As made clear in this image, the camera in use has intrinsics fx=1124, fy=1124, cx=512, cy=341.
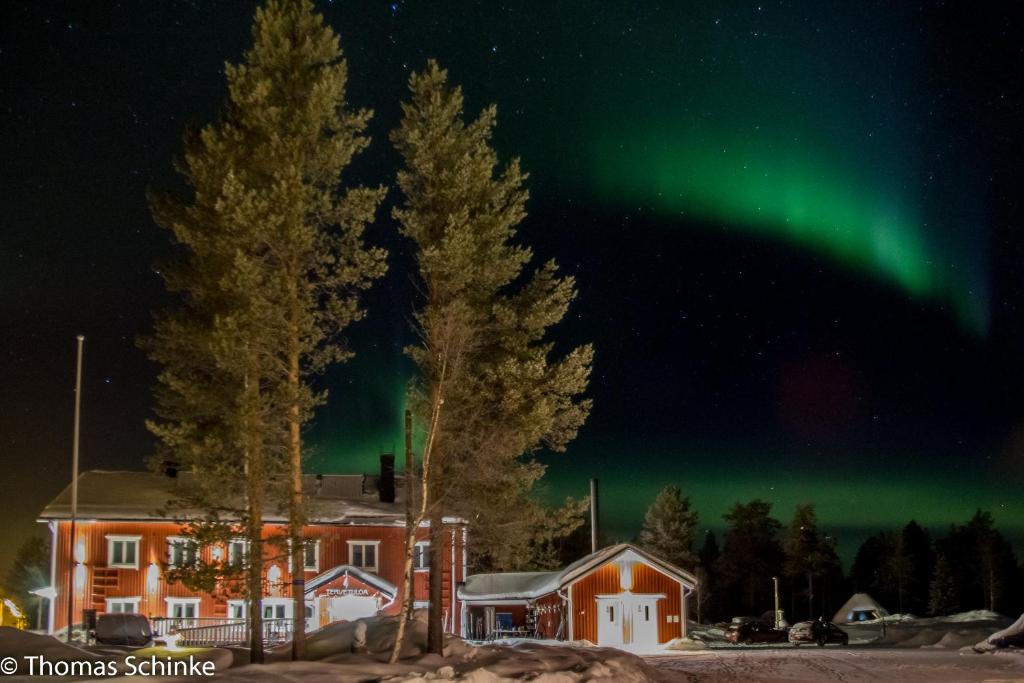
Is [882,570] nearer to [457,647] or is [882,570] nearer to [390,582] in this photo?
[390,582]

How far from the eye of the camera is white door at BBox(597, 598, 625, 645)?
176 ft

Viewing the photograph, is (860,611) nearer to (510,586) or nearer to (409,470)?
(510,586)

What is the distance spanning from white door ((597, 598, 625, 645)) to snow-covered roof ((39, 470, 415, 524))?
10519 mm

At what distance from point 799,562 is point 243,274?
107 metres

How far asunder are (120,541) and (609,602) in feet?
74.6

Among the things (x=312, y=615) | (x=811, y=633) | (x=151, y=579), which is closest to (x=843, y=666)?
(x=811, y=633)

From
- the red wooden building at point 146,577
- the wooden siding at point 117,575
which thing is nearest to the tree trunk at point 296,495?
the red wooden building at point 146,577

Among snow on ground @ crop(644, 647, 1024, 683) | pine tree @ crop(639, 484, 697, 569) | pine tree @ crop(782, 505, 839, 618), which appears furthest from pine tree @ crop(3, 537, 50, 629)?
snow on ground @ crop(644, 647, 1024, 683)

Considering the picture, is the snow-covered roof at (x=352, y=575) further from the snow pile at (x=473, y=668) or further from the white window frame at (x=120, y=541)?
the snow pile at (x=473, y=668)

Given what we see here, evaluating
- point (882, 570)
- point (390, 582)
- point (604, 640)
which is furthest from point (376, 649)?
point (882, 570)

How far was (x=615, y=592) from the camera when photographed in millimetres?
54156

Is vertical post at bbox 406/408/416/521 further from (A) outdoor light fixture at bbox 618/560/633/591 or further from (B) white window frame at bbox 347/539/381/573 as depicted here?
(A) outdoor light fixture at bbox 618/560/633/591

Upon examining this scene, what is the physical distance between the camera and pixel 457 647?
93.5ft

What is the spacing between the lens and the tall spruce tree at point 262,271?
23312 millimetres
